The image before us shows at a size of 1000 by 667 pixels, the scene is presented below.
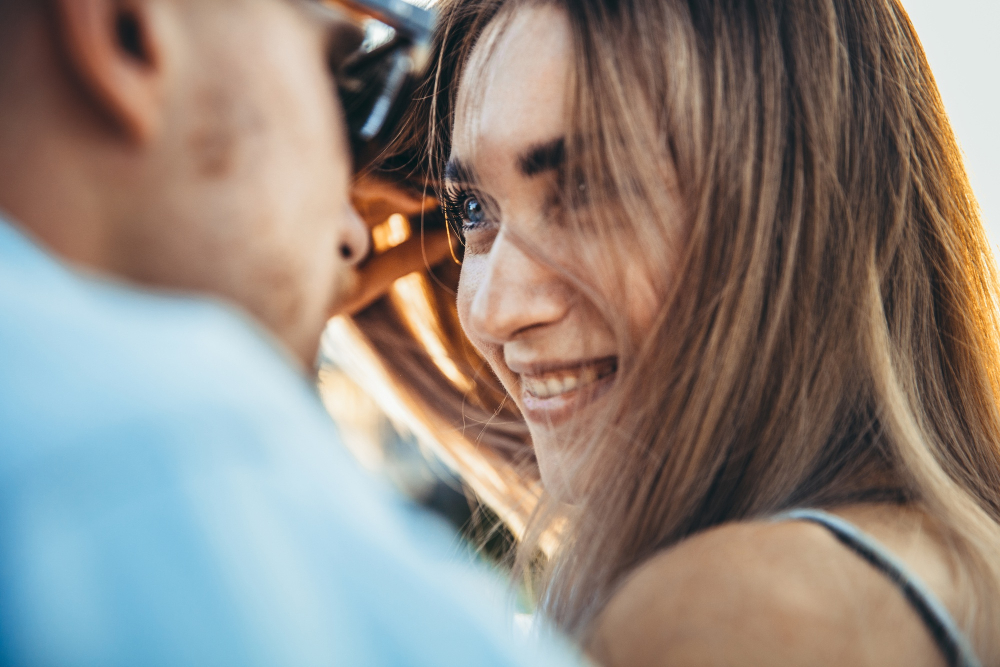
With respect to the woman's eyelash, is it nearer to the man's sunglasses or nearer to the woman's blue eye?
the woman's blue eye

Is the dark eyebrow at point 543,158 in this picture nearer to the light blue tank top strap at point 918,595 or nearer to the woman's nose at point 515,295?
the woman's nose at point 515,295

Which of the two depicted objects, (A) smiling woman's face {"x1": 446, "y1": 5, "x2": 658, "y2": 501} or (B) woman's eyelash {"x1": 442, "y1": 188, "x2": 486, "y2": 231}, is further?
(B) woman's eyelash {"x1": 442, "y1": 188, "x2": 486, "y2": 231}

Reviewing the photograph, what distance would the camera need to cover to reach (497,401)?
1542 mm

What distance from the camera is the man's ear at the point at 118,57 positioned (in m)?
0.42

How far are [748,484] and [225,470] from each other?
2.15 feet

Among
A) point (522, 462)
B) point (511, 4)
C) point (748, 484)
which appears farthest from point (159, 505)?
point (522, 462)

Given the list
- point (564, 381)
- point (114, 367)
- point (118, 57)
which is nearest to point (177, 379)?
point (114, 367)

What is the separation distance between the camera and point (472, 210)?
125 centimetres

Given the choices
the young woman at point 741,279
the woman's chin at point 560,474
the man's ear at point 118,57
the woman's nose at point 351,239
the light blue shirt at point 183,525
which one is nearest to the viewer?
the light blue shirt at point 183,525

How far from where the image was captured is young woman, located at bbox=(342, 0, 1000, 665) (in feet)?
2.57

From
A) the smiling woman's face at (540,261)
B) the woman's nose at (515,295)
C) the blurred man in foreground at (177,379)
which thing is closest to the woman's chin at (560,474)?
the smiling woman's face at (540,261)

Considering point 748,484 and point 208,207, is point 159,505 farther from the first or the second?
point 748,484

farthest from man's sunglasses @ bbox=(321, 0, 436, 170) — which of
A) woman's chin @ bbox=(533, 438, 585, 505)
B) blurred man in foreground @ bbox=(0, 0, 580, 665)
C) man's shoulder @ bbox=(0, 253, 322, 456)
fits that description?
woman's chin @ bbox=(533, 438, 585, 505)

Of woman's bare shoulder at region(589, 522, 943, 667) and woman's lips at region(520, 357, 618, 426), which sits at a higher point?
woman's lips at region(520, 357, 618, 426)
